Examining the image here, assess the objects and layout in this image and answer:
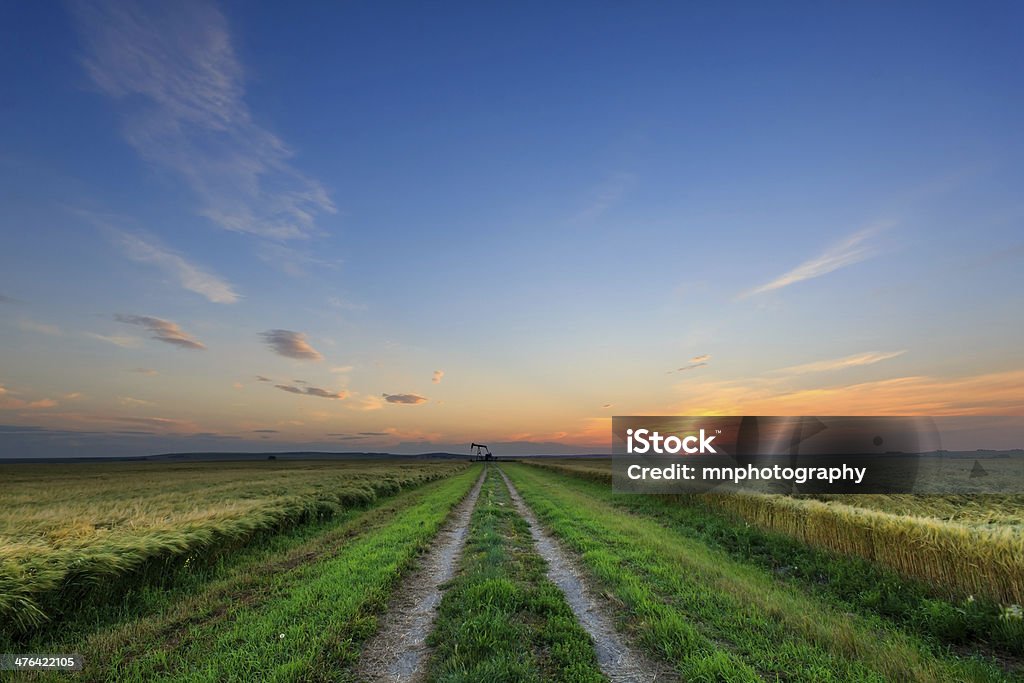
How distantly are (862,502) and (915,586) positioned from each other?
9700 millimetres

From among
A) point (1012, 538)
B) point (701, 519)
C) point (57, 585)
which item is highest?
point (1012, 538)

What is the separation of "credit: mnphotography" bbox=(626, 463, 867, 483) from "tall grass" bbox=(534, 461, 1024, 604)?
24.0 feet

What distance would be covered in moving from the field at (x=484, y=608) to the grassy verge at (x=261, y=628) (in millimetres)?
38

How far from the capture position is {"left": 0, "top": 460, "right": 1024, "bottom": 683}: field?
592cm

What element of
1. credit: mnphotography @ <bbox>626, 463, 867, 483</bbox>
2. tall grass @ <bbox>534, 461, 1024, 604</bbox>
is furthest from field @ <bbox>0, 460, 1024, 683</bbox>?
credit: mnphotography @ <bbox>626, 463, 867, 483</bbox>

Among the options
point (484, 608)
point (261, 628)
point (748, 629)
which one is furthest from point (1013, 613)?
point (261, 628)

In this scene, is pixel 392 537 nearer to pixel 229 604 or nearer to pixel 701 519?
pixel 229 604

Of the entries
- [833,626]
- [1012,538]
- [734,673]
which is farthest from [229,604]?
[1012,538]

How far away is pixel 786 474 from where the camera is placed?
2200 centimetres

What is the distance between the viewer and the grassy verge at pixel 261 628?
5902 millimetres

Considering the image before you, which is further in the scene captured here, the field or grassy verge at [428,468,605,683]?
the field

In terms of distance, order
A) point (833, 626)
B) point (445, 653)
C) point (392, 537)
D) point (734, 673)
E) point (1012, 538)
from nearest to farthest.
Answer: point (734, 673) → point (445, 653) → point (833, 626) → point (1012, 538) → point (392, 537)

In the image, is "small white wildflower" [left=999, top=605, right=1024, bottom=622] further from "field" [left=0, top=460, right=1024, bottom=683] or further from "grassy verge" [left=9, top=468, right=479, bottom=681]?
"grassy verge" [left=9, top=468, right=479, bottom=681]

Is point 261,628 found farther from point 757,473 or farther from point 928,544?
point 757,473
